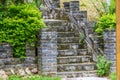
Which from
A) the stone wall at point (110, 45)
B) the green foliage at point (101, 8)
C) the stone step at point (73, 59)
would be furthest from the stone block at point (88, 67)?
the green foliage at point (101, 8)

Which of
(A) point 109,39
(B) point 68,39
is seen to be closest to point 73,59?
(B) point 68,39

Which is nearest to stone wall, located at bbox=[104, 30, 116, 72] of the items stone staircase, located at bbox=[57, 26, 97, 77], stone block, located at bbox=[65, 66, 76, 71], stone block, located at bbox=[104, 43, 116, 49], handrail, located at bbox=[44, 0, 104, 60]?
stone block, located at bbox=[104, 43, 116, 49]

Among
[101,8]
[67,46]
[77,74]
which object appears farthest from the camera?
[101,8]

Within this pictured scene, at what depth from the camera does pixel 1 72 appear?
8867 millimetres

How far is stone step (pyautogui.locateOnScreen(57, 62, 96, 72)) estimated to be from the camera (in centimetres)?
931

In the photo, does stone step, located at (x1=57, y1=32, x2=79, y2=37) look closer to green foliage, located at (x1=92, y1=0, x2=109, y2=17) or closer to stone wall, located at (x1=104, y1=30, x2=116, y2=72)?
stone wall, located at (x1=104, y1=30, x2=116, y2=72)

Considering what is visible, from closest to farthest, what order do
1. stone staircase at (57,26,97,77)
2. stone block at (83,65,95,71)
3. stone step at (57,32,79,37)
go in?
stone staircase at (57,26,97,77)
stone block at (83,65,95,71)
stone step at (57,32,79,37)

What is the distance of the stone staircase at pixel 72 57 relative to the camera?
9281 millimetres

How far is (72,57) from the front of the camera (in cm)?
959

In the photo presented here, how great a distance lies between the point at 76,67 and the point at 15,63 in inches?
67.0

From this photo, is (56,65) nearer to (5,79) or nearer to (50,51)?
(50,51)

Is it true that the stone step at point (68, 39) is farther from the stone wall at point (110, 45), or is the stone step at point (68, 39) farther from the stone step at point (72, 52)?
the stone wall at point (110, 45)

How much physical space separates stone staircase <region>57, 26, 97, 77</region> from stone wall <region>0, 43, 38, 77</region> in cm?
75

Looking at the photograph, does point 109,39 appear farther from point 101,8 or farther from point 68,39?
point 101,8
